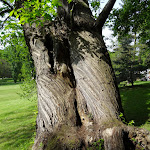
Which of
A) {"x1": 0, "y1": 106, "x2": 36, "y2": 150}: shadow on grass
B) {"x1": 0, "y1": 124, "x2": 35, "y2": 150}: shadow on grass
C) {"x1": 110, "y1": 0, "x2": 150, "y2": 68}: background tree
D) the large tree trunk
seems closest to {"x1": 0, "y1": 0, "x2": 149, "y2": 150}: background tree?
the large tree trunk

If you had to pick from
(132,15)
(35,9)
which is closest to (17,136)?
(35,9)

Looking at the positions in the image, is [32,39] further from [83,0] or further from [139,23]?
[139,23]

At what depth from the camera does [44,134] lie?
9.57 ft

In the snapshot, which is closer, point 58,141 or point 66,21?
point 58,141

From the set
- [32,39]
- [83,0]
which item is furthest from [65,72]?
[83,0]

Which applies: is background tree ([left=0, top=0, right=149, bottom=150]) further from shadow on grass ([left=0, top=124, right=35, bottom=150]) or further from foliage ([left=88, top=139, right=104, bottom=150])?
shadow on grass ([left=0, top=124, right=35, bottom=150])

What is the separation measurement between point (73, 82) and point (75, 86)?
139 millimetres

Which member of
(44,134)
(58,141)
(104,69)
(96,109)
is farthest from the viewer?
(104,69)

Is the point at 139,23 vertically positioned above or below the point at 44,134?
above

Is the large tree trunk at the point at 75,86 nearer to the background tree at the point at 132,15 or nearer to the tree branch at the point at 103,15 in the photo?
the tree branch at the point at 103,15

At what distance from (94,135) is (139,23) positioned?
32.5 feet

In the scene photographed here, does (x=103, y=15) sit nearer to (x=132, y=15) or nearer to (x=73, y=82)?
(x=73, y=82)

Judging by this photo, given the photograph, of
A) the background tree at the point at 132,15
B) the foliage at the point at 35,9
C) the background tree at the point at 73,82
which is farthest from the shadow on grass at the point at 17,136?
the background tree at the point at 132,15

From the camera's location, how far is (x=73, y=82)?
159 inches
